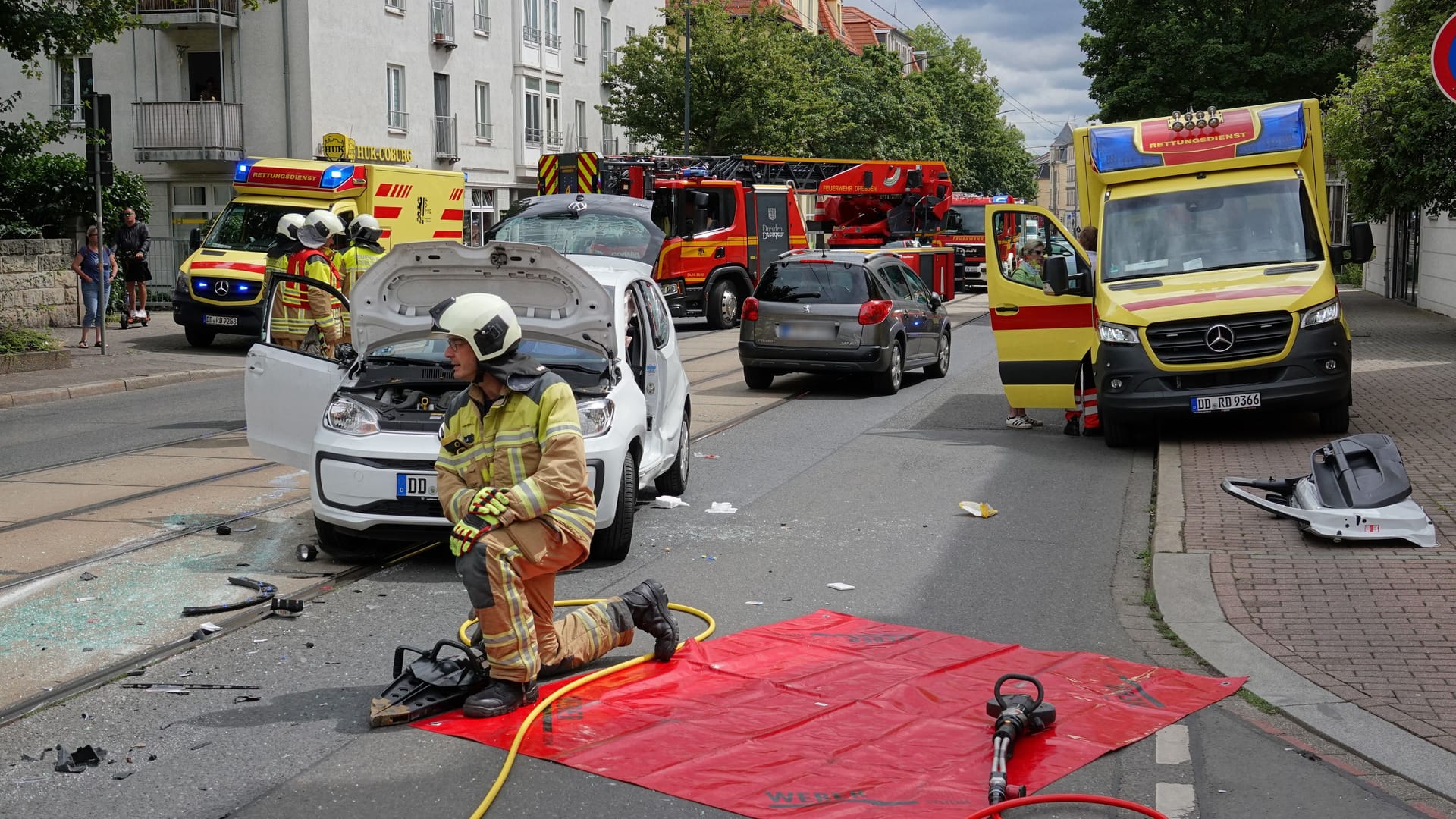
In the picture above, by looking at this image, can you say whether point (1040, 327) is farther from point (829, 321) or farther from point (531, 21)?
point (531, 21)

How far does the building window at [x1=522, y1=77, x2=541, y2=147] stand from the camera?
4850 centimetres

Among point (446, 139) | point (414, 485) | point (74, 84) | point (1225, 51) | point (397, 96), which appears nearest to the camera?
point (414, 485)

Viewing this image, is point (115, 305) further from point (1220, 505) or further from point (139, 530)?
point (1220, 505)

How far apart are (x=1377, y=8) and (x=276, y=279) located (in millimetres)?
33800

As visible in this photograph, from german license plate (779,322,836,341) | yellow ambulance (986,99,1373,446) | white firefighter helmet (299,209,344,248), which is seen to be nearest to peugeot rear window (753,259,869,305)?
german license plate (779,322,836,341)

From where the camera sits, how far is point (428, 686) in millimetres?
5602

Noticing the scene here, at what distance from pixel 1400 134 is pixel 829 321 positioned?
949 centimetres

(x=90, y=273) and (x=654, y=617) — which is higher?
(x=90, y=273)

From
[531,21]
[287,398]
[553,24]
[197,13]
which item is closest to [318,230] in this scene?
[287,398]

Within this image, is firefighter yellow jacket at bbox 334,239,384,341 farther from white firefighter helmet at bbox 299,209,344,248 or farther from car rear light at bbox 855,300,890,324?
car rear light at bbox 855,300,890,324

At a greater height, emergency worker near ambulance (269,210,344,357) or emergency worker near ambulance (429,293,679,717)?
emergency worker near ambulance (269,210,344,357)

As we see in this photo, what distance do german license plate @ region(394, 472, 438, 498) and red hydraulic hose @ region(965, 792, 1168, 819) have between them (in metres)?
4.19

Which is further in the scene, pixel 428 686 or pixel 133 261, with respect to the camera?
pixel 133 261

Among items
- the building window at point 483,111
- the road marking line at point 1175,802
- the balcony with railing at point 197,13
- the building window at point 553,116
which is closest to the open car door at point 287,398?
the road marking line at point 1175,802
